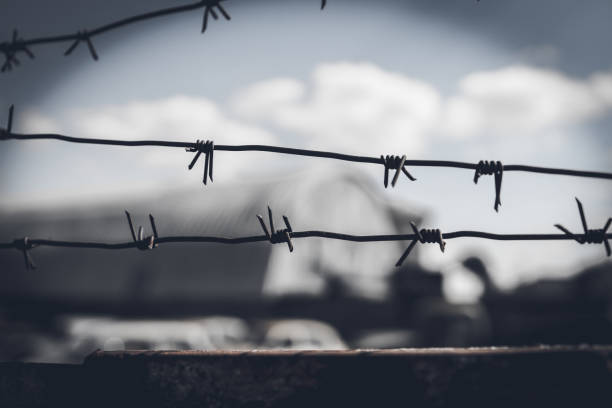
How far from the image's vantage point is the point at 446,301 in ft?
41.7

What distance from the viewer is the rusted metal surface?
3.85 ft

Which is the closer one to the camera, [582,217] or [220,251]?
[582,217]

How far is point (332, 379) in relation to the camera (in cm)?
122

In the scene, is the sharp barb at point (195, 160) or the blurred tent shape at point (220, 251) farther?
the blurred tent shape at point (220, 251)

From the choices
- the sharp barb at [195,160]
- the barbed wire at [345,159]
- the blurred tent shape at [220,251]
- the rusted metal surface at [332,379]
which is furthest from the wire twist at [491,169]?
the blurred tent shape at [220,251]

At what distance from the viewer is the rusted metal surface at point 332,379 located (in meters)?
1.17

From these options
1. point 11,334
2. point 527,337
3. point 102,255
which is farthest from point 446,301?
point 102,255

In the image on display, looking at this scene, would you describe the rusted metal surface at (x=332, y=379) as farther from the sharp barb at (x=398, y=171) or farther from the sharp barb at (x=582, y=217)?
the sharp barb at (x=398, y=171)

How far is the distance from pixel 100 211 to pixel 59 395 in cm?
1961

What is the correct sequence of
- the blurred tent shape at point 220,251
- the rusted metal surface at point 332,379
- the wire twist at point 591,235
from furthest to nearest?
the blurred tent shape at point 220,251
the wire twist at point 591,235
the rusted metal surface at point 332,379

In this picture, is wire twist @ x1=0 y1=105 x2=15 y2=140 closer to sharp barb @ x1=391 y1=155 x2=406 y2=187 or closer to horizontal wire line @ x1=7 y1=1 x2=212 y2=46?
horizontal wire line @ x1=7 y1=1 x2=212 y2=46

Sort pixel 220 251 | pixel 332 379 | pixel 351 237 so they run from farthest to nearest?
pixel 220 251 < pixel 351 237 < pixel 332 379

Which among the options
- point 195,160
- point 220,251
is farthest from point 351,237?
point 220,251

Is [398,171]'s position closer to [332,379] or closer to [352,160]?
[352,160]
